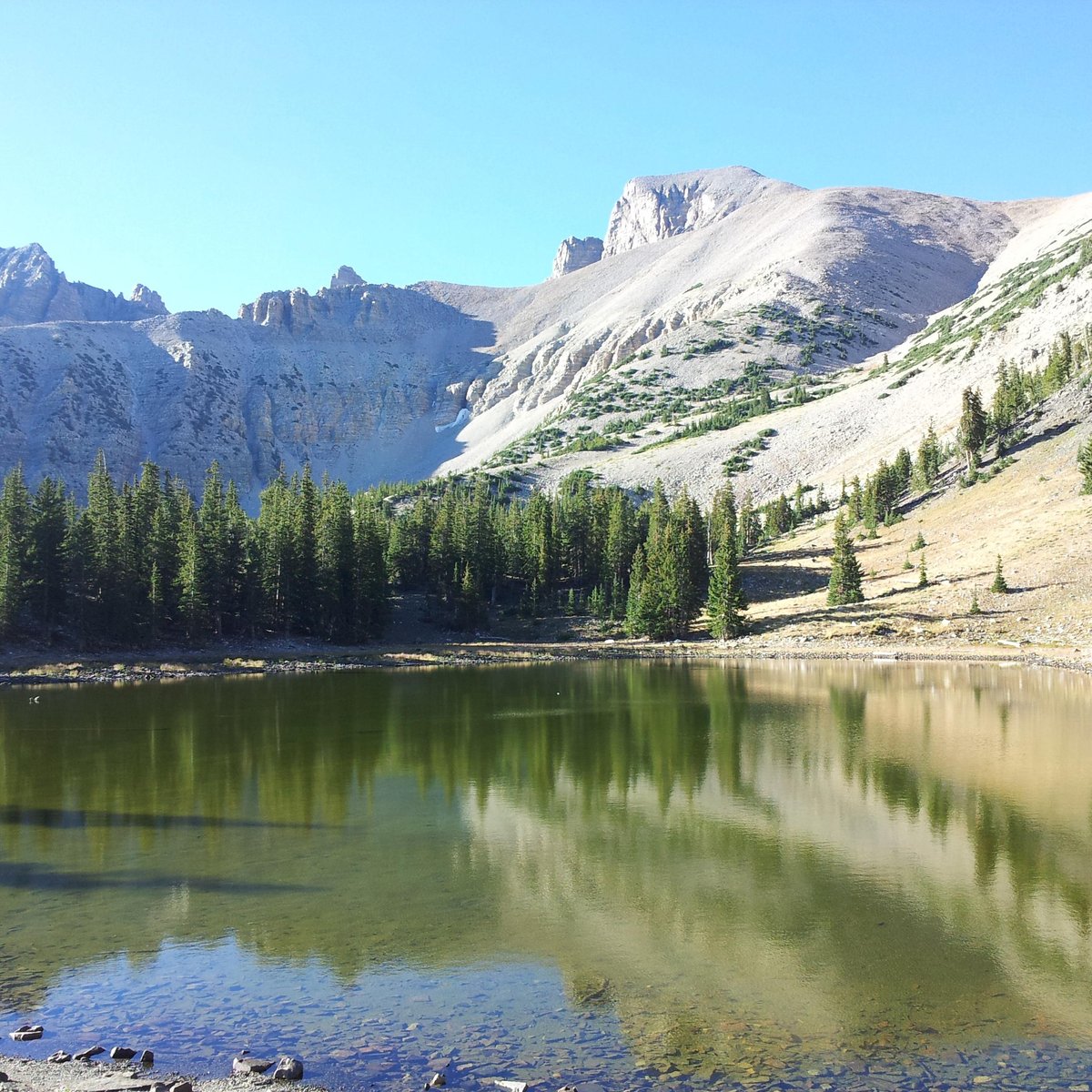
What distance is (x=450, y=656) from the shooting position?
7181cm

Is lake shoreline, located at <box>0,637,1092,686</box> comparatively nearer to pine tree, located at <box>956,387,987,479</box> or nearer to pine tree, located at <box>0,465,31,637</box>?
pine tree, located at <box>0,465,31,637</box>

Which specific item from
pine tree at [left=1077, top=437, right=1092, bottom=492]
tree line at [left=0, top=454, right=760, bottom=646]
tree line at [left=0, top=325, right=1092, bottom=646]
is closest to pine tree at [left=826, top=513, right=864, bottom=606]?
tree line at [left=0, top=325, right=1092, bottom=646]

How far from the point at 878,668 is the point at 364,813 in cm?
4242

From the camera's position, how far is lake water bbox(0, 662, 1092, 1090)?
1099cm

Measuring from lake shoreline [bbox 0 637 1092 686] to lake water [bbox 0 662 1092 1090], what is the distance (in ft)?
84.9

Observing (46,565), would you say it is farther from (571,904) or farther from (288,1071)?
(288,1071)

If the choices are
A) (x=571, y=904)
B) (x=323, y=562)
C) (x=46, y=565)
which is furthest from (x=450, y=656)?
(x=571, y=904)

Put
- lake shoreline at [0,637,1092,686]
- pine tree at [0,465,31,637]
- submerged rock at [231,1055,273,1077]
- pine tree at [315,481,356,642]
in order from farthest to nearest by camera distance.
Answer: pine tree at [315,481,356,642], pine tree at [0,465,31,637], lake shoreline at [0,637,1092,686], submerged rock at [231,1055,273,1077]

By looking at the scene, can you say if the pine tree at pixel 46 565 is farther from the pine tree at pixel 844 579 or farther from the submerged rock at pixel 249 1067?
the submerged rock at pixel 249 1067

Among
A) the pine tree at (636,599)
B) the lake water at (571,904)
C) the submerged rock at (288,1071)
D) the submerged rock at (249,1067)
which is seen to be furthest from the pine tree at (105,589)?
the submerged rock at (288,1071)

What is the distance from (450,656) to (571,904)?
56458 millimetres

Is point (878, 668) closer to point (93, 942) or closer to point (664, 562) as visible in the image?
point (664, 562)

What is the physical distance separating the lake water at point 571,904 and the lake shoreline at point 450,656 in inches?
1019

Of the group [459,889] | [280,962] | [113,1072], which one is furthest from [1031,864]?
[113,1072]
